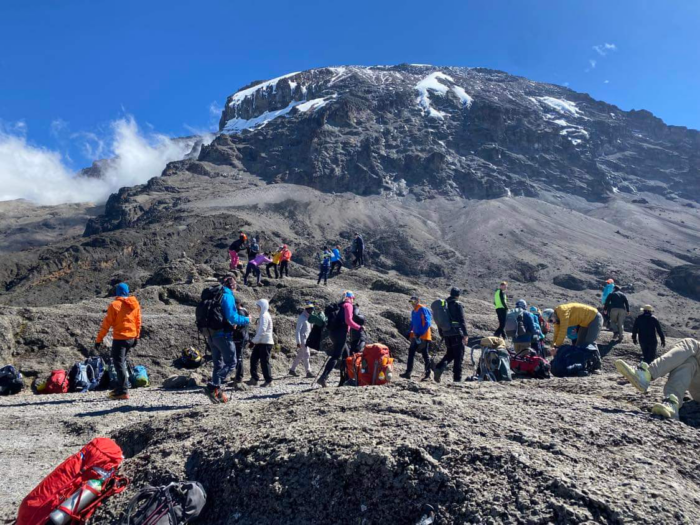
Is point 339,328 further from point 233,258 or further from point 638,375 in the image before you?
point 233,258

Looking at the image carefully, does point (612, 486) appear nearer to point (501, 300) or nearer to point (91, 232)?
point (501, 300)

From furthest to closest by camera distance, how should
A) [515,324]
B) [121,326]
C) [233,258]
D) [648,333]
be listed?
[233,258], [648,333], [515,324], [121,326]

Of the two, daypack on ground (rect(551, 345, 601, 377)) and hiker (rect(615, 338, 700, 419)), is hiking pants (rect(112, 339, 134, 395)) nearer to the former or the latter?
hiker (rect(615, 338, 700, 419))

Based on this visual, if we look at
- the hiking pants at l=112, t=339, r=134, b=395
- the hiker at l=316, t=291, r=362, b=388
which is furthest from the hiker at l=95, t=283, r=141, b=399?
the hiker at l=316, t=291, r=362, b=388

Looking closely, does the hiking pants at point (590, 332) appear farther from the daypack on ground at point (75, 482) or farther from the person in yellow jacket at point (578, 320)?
the daypack on ground at point (75, 482)

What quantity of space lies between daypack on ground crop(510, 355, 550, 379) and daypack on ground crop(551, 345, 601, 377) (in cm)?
30

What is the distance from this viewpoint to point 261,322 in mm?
8797

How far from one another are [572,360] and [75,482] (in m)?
7.16

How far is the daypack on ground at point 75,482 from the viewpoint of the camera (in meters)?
3.49

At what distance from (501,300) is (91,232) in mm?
75277

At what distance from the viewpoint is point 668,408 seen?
430 centimetres

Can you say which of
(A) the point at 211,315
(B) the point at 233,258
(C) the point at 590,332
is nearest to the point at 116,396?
(A) the point at 211,315

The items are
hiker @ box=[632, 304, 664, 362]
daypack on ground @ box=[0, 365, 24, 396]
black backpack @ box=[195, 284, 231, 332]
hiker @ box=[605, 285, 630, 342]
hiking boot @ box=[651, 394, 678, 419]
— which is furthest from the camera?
hiker @ box=[605, 285, 630, 342]

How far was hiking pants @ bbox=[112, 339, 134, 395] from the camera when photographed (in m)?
7.55
